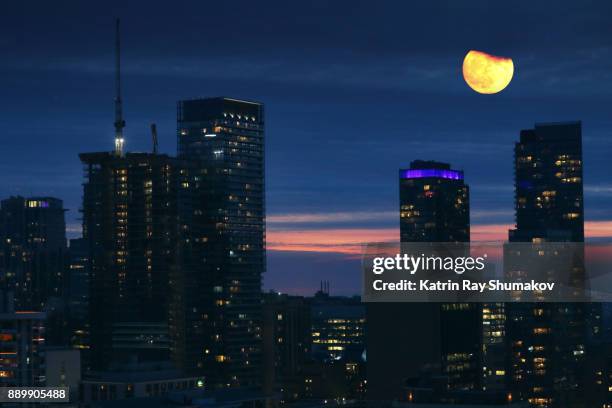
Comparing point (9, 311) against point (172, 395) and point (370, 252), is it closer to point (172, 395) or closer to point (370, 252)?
point (172, 395)

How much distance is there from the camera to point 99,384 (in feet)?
561

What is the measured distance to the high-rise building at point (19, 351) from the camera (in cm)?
16375

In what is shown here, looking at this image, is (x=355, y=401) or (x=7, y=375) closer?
(x=7, y=375)

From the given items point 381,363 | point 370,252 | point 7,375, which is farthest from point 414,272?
point 7,375

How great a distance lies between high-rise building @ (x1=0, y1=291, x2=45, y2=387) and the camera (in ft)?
537

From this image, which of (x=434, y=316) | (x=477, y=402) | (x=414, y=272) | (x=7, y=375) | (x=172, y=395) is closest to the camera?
(x=477, y=402)

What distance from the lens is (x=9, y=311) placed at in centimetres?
17000

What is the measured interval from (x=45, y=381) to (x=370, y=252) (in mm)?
56589

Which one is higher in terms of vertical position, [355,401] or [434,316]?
[434,316]

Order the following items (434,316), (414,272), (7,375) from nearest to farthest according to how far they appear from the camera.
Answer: (7,375), (434,316), (414,272)

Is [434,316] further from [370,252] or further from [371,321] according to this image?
[370,252]

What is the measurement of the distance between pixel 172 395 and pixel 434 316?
144ft

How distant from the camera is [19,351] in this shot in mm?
165000

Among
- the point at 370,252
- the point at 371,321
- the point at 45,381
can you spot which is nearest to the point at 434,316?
the point at 371,321
